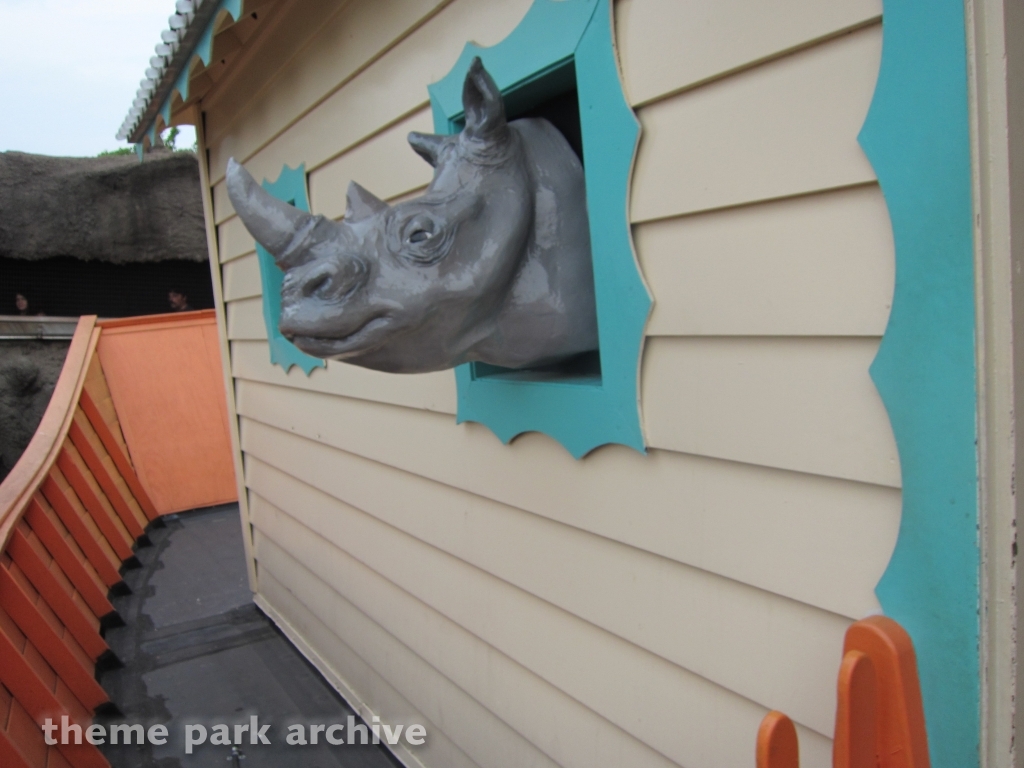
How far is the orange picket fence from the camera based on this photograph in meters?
2.99

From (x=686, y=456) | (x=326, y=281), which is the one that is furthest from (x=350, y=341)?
(x=686, y=456)

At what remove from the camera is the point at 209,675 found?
156 inches

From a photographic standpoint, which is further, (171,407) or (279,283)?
(171,407)

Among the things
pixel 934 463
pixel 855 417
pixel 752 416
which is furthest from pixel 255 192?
pixel 934 463

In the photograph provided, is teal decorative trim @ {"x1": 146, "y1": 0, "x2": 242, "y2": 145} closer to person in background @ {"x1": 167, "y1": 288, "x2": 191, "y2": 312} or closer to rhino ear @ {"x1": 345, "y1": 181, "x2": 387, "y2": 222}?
rhino ear @ {"x1": 345, "y1": 181, "x2": 387, "y2": 222}

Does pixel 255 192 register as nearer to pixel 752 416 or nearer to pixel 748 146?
pixel 748 146

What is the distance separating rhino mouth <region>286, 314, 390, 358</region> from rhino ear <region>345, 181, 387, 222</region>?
22cm

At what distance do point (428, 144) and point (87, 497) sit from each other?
5014 mm

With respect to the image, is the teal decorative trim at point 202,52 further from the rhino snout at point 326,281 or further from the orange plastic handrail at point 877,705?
the orange plastic handrail at point 877,705

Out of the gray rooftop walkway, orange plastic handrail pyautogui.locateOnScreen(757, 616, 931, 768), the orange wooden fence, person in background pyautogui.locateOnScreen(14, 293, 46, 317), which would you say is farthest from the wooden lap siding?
person in background pyautogui.locateOnScreen(14, 293, 46, 317)

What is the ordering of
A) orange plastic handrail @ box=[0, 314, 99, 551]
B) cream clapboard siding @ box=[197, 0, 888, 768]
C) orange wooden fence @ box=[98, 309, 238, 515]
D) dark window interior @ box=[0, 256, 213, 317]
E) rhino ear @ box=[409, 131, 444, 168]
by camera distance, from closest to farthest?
cream clapboard siding @ box=[197, 0, 888, 768]
rhino ear @ box=[409, 131, 444, 168]
orange plastic handrail @ box=[0, 314, 99, 551]
orange wooden fence @ box=[98, 309, 238, 515]
dark window interior @ box=[0, 256, 213, 317]

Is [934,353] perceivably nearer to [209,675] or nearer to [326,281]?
[326,281]

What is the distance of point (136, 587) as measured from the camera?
521cm

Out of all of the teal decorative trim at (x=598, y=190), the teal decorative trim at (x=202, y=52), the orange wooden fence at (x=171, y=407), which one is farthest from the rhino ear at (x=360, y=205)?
the orange wooden fence at (x=171, y=407)
